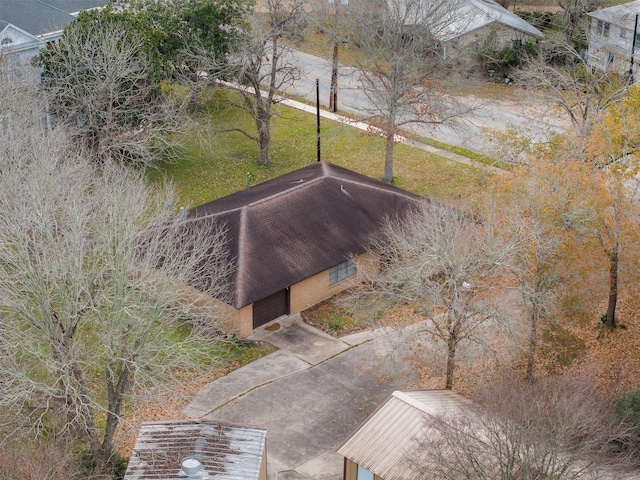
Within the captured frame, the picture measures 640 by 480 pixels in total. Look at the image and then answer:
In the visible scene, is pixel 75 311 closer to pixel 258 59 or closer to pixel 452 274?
pixel 452 274

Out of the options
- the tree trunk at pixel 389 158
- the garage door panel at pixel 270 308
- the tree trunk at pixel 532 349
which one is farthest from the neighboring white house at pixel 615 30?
the tree trunk at pixel 532 349

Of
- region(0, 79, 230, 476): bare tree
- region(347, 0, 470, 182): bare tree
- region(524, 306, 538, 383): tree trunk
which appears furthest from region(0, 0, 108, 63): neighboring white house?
region(524, 306, 538, 383): tree trunk

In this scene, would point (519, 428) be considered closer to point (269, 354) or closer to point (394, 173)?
point (269, 354)

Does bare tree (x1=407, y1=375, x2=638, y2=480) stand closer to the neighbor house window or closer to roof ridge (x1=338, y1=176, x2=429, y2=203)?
the neighbor house window

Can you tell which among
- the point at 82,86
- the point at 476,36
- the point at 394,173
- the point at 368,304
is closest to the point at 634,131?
the point at 368,304

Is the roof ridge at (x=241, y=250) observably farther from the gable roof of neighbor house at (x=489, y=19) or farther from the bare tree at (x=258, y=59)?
the gable roof of neighbor house at (x=489, y=19)

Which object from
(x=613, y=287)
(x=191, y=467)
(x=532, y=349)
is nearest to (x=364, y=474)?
(x=191, y=467)
